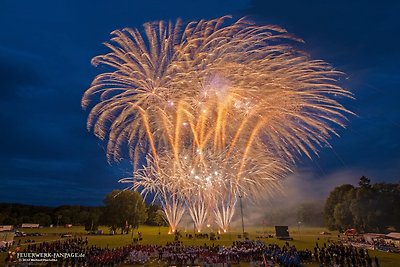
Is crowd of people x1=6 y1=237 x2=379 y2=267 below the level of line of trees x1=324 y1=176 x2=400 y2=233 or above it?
below

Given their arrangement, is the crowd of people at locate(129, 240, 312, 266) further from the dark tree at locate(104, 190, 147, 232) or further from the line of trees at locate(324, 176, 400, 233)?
the line of trees at locate(324, 176, 400, 233)

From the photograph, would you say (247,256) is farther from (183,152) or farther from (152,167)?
(152,167)

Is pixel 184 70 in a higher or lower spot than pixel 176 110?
higher

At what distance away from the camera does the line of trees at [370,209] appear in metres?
64.1

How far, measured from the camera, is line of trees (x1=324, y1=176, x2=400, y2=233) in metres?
64.1

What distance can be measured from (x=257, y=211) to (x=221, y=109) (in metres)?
88.9

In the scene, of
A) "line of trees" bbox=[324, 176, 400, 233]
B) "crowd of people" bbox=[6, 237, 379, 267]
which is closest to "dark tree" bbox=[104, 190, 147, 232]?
"crowd of people" bbox=[6, 237, 379, 267]

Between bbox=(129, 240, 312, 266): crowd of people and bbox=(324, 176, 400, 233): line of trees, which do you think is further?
bbox=(324, 176, 400, 233): line of trees

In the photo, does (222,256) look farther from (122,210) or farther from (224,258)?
(122,210)

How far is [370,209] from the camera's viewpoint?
65.2 m

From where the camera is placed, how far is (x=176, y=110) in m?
34.8

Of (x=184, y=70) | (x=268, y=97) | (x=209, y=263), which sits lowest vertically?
(x=209, y=263)

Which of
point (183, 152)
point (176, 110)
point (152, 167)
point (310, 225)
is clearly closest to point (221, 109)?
point (176, 110)

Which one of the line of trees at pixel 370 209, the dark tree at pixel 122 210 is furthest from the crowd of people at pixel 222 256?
the line of trees at pixel 370 209
